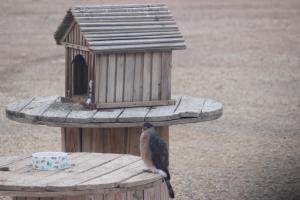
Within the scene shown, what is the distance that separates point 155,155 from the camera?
518 cm

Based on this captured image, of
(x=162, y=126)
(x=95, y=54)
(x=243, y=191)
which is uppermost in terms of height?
(x=95, y=54)

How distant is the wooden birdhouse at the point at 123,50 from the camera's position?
6.46 meters

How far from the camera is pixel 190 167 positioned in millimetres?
9094

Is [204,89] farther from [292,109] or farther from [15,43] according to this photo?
[15,43]

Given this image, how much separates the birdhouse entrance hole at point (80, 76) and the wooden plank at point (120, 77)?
49cm

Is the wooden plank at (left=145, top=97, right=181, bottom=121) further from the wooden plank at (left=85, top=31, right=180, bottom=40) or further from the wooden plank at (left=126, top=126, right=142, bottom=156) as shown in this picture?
the wooden plank at (left=85, top=31, right=180, bottom=40)

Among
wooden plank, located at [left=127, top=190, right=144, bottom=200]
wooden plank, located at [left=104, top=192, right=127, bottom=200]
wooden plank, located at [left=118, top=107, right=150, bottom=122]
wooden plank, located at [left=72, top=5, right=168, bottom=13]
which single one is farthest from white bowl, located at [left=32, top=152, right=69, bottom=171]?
wooden plank, located at [left=72, top=5, right=168, bottom=13]

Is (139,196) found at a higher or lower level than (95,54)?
lower

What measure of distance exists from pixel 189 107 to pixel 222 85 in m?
6.84

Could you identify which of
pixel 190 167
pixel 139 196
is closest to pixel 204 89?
pixel 190 167

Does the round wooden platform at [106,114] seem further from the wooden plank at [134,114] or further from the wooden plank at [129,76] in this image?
the wooden plank at [129,76]

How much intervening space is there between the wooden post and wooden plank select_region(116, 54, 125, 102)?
9.8 inches

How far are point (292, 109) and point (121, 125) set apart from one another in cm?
617

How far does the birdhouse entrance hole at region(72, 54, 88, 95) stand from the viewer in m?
6.94
